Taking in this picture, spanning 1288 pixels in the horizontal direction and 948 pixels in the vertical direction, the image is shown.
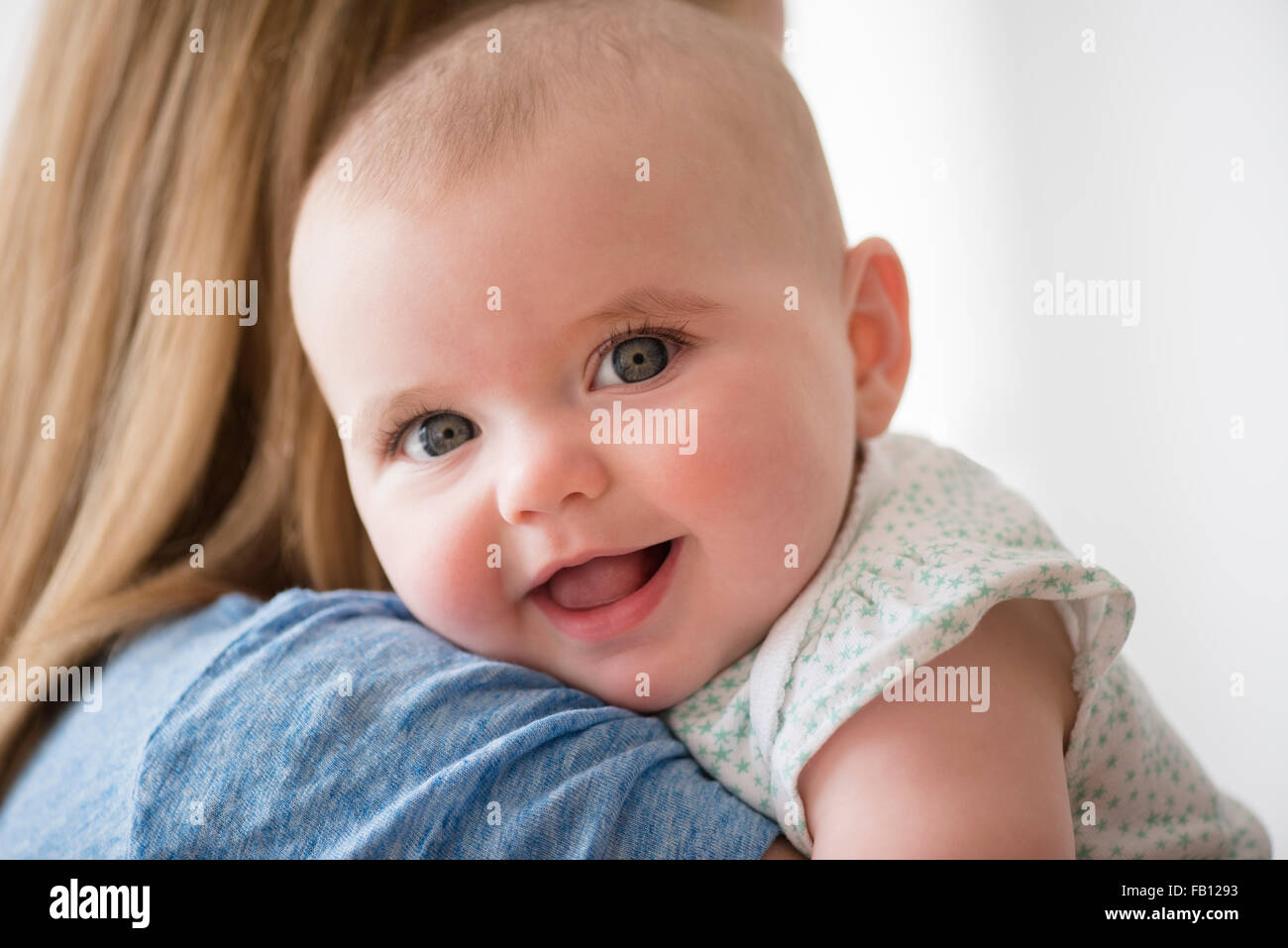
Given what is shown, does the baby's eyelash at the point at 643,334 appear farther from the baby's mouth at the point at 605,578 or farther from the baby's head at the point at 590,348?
the baby's mouth at the point at 605,578

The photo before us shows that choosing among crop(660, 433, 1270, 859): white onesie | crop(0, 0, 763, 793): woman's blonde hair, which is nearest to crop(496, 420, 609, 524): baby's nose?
crop(660, 433, 1270, 859): white onesie

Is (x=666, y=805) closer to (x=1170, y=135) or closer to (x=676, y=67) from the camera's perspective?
(x=676, y=67)

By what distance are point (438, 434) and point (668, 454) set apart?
0.25m

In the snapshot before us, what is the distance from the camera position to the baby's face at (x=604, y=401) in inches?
34.2

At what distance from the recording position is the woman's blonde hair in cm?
120

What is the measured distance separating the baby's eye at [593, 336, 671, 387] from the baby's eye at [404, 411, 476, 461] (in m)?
0.14

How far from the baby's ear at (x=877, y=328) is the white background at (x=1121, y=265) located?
0.63m

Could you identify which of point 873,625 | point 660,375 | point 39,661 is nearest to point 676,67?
point 660,375

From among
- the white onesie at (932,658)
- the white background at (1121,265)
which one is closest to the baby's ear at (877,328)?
the white onesie at (932,658)

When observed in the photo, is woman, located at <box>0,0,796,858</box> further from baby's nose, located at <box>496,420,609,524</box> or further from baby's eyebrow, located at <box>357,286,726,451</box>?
baby's eyebrow, located at <box>357,286,726,451</box>

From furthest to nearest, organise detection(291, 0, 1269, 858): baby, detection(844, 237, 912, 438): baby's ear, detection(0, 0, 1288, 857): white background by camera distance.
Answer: detection(0, 0, 1288, 857): white background, detection(844, 237, 912, 438): baby's ear, detection(291, 0, 1269, 858): baby
